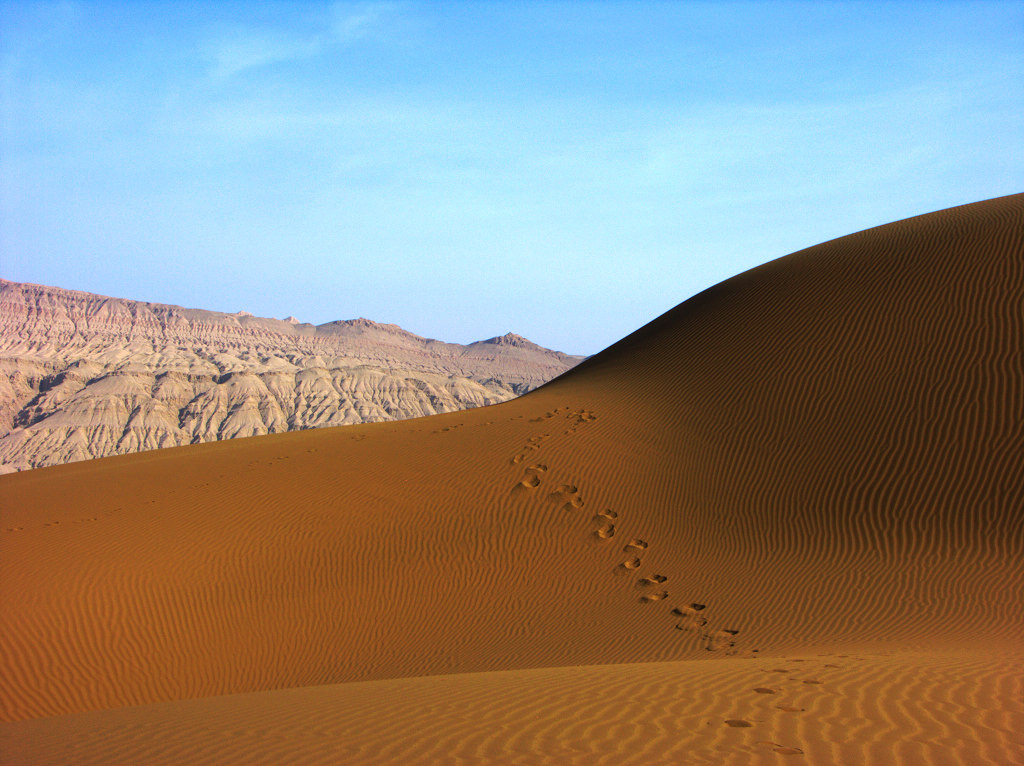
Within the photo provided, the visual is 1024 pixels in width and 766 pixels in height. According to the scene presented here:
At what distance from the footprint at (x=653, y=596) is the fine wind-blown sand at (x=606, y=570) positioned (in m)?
0.09

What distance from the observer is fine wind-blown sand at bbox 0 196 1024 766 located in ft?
17.5

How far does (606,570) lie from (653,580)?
0.84 metres

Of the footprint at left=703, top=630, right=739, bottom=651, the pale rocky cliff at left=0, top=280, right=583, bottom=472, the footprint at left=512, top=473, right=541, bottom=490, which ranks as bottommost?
the footprint at left=703, top=630, right=739, bottom=651

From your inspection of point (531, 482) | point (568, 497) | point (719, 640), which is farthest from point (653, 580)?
point (531, 482)

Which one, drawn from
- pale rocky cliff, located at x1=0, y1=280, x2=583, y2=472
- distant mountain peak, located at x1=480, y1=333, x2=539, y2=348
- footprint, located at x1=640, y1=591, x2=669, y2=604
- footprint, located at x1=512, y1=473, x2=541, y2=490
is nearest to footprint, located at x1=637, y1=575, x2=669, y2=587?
footprint, located at x1=640, y1=591, x2=669, y2=604

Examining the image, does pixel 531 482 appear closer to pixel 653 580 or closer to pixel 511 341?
pixel 653 580

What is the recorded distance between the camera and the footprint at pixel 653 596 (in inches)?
424

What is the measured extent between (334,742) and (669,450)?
450 inches

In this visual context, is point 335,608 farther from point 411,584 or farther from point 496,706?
point 496,706

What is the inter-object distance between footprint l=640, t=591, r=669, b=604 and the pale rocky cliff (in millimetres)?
81802

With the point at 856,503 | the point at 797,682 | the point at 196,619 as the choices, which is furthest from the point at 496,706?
the point at 856,503

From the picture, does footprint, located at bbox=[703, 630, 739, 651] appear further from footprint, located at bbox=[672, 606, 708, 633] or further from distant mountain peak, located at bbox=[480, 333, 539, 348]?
distant mountain peak, located at bbox=[480, 333, 539, 348]

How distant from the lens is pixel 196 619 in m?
10.8

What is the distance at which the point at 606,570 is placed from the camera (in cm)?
1177
